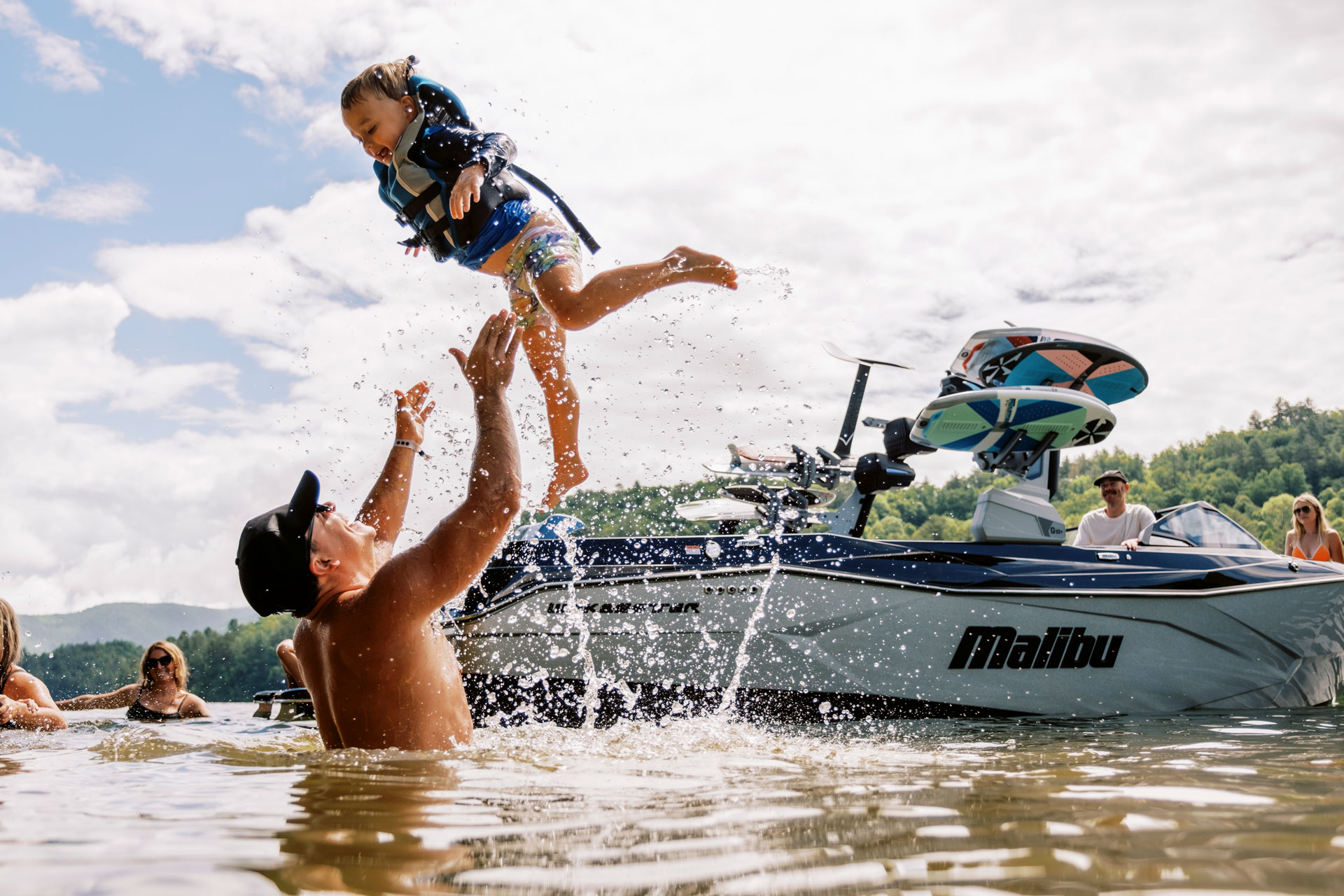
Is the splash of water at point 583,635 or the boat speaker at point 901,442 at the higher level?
the boat speaker at point 901,442

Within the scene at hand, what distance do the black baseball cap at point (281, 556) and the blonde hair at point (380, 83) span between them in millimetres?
2112

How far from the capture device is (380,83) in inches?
152

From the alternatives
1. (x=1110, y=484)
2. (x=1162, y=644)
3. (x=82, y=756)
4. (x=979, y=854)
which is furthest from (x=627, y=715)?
(x=1110, y=484)

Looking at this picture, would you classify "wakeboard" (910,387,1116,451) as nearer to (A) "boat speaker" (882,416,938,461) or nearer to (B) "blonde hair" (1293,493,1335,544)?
(A) "boat speaker" (882,416,938,461)

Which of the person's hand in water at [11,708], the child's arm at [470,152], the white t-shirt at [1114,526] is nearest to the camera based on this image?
the child's arm at [470,152]

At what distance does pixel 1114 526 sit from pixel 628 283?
453 centimetres

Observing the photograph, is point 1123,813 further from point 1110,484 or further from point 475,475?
point 1110,484

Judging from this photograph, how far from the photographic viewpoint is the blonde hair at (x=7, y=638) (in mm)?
5066

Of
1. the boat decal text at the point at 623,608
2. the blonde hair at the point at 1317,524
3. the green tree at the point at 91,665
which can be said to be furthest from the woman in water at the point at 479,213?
the green tree at the point at 91,665

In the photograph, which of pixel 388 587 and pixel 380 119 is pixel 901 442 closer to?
pixel 380 119

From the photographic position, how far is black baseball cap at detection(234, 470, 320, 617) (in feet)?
7.84

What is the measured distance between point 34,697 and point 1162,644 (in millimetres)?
6177

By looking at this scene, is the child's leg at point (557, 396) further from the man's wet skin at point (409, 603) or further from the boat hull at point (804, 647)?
the man's wet skin at point (409, 603)

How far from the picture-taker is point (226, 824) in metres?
1.58
